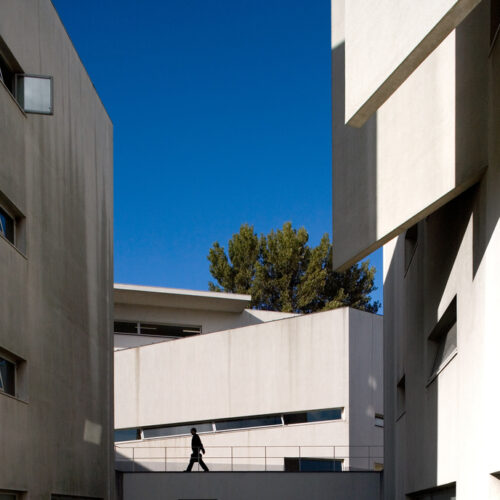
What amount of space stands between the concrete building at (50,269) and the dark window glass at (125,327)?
41.0 ft

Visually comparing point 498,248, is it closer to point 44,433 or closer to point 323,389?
point 44,433

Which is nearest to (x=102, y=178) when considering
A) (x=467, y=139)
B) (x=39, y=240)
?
(x=39, y=240)

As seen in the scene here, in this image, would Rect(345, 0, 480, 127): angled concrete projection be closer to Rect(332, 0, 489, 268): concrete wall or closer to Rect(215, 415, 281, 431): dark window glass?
Rect(332, 0, 489, 268): concrete wall

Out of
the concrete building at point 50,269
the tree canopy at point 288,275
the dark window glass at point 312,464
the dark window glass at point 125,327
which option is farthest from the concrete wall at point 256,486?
the tree canopy at point 288,275

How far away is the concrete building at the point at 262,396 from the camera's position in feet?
78.1

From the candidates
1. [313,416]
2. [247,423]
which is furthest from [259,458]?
[247,423]

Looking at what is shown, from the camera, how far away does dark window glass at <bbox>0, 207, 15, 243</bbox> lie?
12633 mm

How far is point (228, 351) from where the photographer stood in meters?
27.4

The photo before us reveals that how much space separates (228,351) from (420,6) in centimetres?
2049

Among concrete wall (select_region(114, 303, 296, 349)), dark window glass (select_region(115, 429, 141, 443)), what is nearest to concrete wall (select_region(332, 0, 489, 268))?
dark window glass (select_region(115, 429, 141, 443))

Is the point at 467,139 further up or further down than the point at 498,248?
further up

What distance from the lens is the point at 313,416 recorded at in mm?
25047

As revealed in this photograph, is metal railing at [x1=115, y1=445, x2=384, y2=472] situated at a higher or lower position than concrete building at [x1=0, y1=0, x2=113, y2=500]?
lower

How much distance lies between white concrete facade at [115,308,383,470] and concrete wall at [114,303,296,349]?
2694 millimetres
